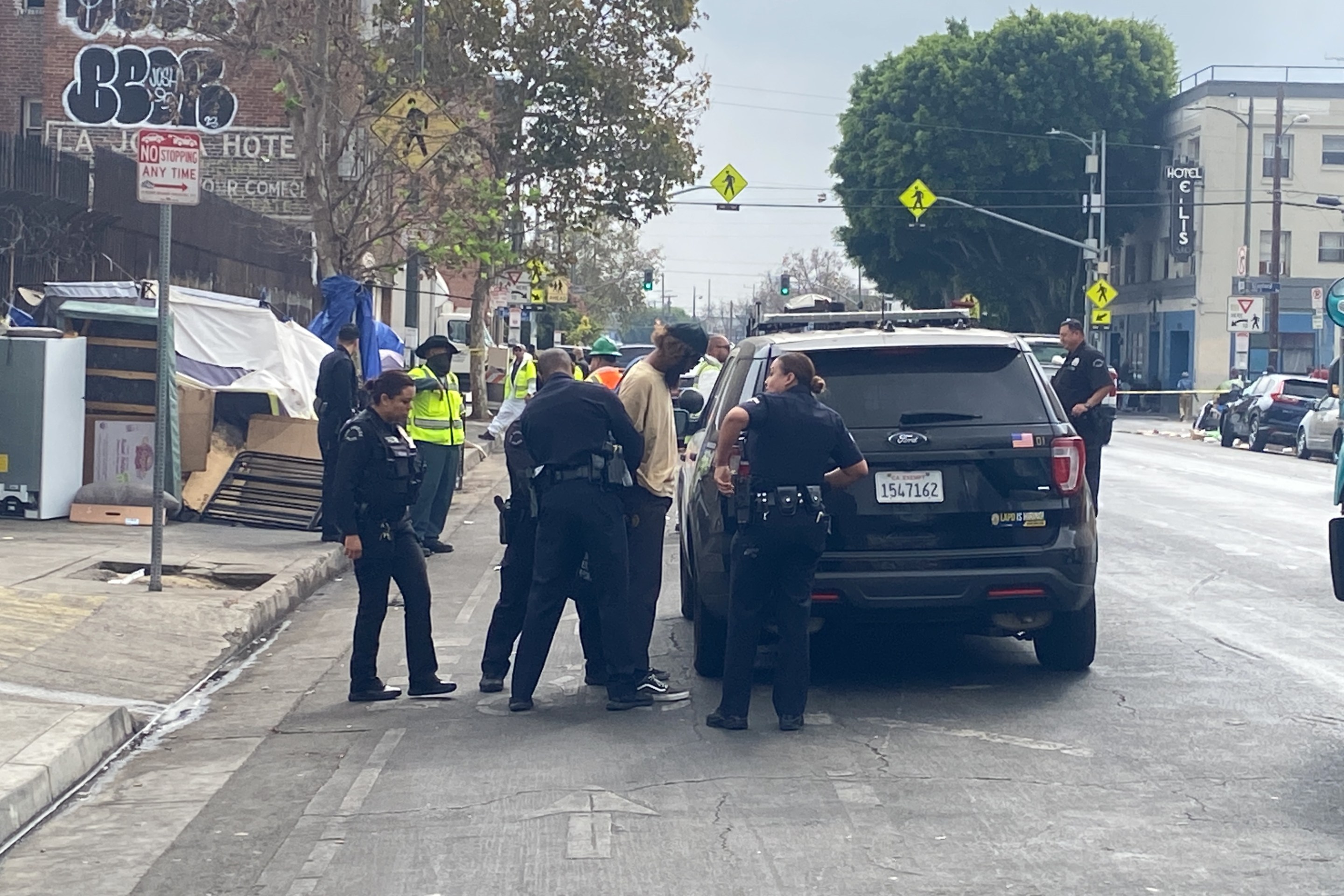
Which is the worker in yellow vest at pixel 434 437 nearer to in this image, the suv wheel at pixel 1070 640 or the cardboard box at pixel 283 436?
the cardboard box at pixel 283 436

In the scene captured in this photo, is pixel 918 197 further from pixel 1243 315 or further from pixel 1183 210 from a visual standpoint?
pixel 1183 210

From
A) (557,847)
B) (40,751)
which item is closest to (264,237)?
(40,751)

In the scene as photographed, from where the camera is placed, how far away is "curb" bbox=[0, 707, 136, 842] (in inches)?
260

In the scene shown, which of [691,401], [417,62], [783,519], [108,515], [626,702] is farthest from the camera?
[417,62]

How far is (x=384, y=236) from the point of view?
22281mm

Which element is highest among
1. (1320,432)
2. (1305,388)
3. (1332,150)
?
(1332,150)

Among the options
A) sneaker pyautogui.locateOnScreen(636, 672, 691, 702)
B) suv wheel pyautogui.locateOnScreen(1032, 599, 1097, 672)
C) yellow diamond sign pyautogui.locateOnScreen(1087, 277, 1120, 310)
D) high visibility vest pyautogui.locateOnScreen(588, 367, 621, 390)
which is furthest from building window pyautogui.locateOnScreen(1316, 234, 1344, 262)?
sneaker pyautogui.locateOnScreen(636, 672, 691, 702)

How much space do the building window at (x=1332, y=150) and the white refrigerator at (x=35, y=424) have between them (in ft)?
172

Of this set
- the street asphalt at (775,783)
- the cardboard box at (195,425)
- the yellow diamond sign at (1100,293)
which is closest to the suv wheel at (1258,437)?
the yellow diamond sign at (1100,293)

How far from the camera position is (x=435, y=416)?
15039 mm

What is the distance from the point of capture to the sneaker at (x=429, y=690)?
8.96 meters

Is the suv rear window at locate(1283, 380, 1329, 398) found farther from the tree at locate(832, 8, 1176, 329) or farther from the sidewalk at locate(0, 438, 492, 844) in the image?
the tree at locate(832, 8, 1176, 329)

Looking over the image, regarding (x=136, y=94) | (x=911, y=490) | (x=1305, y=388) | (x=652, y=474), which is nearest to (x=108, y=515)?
(x=652, y=474)

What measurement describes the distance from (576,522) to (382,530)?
1088mm
